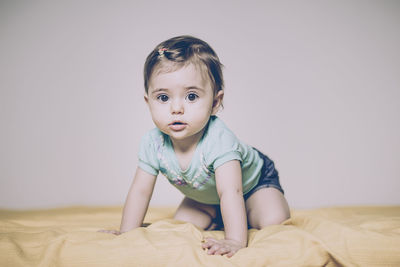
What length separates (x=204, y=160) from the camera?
1.31 metres

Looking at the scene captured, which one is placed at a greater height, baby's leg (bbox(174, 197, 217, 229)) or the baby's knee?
the baby's knee

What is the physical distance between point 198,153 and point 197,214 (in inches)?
13.9

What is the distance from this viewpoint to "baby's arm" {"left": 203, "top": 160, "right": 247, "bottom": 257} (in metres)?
1.03

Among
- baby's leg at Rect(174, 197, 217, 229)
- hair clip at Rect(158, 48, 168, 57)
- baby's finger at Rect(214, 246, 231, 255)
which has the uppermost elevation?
hair clip at Rect(158, 48, 168, 57)

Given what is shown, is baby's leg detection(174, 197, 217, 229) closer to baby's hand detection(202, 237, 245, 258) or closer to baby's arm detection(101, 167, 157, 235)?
baby's arm detection(101, 167, 157, 235)

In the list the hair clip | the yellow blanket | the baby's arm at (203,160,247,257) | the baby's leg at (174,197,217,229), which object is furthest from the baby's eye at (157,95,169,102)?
the baby's leg at (174,197,217,229)

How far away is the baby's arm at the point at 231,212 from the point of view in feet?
3.38

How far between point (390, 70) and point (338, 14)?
47cm

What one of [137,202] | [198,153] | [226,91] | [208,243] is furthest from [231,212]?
[226,91]

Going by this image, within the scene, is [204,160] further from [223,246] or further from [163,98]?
[223,246]

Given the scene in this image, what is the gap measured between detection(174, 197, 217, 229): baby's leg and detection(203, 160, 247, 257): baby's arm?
0.38 meters

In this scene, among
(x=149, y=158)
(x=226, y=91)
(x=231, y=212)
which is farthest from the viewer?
(x=226, y=91)

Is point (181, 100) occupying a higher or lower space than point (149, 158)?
higher

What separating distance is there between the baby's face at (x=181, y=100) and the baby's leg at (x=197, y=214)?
17.4 inches
